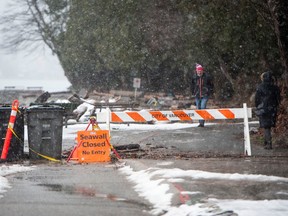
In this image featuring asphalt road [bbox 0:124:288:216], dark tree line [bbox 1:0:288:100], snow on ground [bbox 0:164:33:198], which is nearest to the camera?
asphalt road [bbox 0:124:288:216]

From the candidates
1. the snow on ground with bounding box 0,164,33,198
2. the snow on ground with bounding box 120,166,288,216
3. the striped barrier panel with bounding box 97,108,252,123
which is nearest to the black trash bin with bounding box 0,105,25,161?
the snow on ground with bounding box 0,164,33,198

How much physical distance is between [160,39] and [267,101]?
971 inches

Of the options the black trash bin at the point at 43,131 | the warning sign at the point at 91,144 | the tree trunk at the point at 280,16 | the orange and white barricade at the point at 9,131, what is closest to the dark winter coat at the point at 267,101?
the tree trunk at the point at 280,16

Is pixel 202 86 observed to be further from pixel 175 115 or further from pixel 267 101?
pixel 175 115

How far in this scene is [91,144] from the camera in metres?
12.0

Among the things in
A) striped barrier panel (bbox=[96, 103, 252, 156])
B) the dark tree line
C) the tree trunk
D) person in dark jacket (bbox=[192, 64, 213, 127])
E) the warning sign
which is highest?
the dark tree line

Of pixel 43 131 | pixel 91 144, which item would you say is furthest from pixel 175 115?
pixel 43 131

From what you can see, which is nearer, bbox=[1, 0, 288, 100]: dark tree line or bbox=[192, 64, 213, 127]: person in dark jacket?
bbox=[192, 64, 213, 127]: person in dark jacket

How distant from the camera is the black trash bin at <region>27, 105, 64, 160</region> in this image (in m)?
12.3

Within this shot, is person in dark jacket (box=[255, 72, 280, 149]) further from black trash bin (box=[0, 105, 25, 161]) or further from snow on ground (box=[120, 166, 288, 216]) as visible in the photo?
black trash bin (box=[0, 105, 25, 161])

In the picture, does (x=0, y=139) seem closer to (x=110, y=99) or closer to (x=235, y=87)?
(x=235, y=87)

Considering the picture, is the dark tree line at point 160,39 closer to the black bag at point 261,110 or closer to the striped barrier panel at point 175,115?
the black bag at point 261,110

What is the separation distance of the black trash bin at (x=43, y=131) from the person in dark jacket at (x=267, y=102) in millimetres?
4534

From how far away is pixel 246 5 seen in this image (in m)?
18.0
